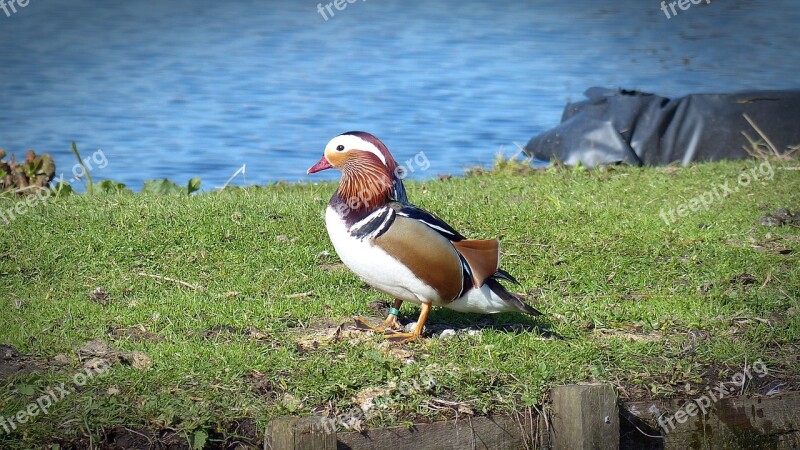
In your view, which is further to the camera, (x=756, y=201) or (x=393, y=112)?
(x=393, y=112)

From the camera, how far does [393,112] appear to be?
56.1 ft

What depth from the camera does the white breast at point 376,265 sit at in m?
5.31

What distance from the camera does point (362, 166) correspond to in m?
5.49

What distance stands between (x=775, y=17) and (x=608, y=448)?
25296mm

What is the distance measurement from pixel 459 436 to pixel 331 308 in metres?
1.59

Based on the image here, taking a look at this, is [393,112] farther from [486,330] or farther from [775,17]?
[775,17]

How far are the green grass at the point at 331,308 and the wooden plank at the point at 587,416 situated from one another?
18 centimetres

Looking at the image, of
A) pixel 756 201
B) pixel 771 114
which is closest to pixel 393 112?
pixel 771 114

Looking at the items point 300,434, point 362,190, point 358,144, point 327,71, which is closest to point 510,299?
point 362,190

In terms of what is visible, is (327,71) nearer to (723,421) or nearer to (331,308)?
(331,308)

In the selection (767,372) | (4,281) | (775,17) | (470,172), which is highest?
(4,281)

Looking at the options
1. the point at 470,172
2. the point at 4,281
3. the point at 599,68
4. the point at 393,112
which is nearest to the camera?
the point at 4,281

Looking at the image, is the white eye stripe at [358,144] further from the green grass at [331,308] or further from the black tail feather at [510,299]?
the green grass at [331,308]

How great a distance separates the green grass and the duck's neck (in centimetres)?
76
